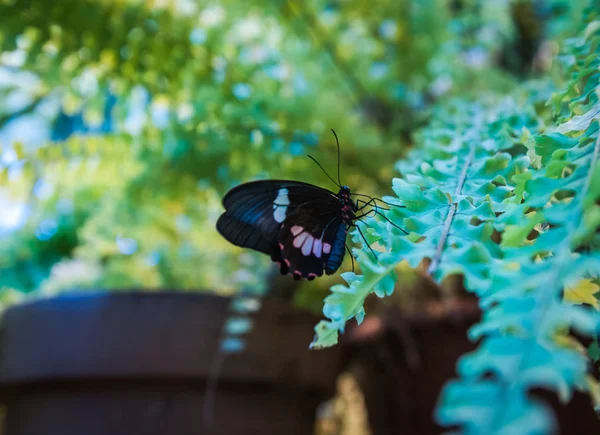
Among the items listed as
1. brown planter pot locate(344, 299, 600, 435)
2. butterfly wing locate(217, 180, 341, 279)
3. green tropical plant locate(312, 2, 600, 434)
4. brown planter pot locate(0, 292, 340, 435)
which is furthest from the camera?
brown planter pot locate(344, 299, 600, 435)

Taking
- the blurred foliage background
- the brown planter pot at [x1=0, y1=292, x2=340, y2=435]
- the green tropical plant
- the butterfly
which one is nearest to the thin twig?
the green tropical plant

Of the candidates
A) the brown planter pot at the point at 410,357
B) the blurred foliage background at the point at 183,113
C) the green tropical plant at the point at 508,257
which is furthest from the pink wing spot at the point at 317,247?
the brown planter pot at the point at 410,357

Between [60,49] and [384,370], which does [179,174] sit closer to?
[60,49]

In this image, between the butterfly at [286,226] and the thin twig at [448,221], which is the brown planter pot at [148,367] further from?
the thin twig at [448,221]

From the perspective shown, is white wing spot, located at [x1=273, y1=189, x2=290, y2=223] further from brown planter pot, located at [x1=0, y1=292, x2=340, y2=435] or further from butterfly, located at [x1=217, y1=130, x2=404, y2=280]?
brown planter pot, located at [x1=0, y1=292, x2=340, y2=435]

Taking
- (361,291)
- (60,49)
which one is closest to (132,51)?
(60,49)

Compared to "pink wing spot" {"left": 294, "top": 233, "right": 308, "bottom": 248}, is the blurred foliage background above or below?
above
